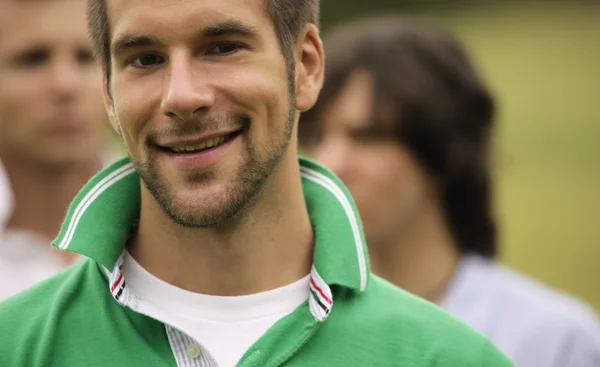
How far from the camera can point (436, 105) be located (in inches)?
194

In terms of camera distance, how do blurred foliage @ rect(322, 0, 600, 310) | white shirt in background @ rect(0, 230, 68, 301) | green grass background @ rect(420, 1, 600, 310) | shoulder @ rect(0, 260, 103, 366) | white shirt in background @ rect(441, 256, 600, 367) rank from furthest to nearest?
1. blurred foliage @ rect(322, 0, 600, 310)
2. green grass background @ rect(420, 1, 600, 310)
3. white shirt in background @ rect(0, 230, 68, 301)
4. white shirt in background @ rect(441, 256, 600, 367)
5. shoulder @ rect(0, 260, 103, 366)

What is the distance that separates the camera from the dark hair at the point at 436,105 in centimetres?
488

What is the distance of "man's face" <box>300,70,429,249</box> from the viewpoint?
4762mm

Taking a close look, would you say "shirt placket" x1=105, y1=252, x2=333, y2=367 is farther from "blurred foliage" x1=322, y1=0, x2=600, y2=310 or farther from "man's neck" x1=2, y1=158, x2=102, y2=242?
"blurred foliage" x1=322, y1=0, x2=600, y2=310

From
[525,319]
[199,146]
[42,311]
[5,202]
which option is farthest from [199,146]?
[5,202]

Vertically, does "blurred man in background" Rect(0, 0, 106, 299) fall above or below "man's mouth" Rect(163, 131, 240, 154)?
below

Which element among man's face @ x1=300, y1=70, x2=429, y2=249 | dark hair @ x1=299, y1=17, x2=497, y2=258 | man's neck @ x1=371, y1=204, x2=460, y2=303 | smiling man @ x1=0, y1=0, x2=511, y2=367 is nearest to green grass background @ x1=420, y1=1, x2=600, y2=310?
dark hair @ x1=299, y1=17, x2=497, y2=258

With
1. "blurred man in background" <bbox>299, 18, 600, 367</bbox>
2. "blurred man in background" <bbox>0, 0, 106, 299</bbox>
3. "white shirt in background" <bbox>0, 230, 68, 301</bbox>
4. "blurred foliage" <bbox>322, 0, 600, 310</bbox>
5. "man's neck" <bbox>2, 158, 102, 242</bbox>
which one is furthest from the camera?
"blurred foliage" <bbox>322, 0, 600, 310</bbox>

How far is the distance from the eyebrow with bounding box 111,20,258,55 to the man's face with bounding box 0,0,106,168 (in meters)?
2.20

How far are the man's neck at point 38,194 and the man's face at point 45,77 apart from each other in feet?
0.39

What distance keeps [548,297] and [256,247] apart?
2.03m

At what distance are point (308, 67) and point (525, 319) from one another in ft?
5.84

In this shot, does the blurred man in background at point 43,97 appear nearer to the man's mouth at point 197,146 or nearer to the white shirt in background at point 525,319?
the white shirt in background at point 525,319

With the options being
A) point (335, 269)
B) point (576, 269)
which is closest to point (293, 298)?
point (335, 269)
